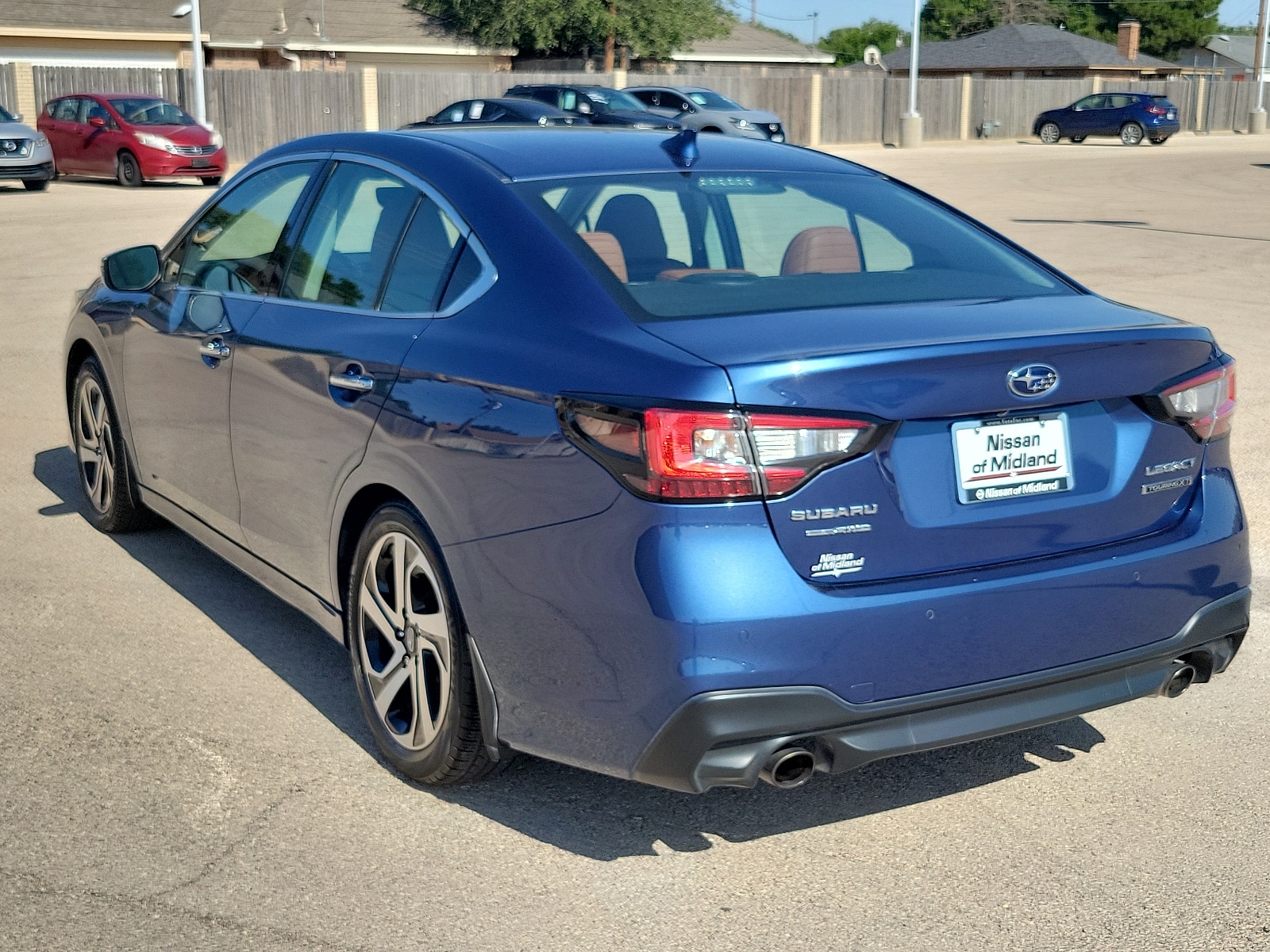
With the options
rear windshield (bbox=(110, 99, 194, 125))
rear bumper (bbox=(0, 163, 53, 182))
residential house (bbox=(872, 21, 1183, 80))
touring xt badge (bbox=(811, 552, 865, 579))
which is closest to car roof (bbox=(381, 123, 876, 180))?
touring xt badge (bbox=(811, 552, 865, 579))

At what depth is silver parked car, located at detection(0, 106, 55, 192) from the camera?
25.5 metres

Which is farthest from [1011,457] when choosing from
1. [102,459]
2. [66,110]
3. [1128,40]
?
[1128,40]

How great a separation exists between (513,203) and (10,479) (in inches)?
176

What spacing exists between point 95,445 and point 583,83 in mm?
42336

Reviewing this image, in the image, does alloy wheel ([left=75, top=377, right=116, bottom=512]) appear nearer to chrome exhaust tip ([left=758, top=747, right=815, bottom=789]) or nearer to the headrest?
the headrest

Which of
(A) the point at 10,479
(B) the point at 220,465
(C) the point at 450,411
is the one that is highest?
(C) the point at 450,411

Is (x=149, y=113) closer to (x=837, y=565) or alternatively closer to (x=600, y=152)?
(x=600, y=152)

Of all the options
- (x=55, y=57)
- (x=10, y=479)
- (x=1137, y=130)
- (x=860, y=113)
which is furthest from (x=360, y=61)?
(x=10, y=479)

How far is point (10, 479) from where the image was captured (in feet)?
24.5

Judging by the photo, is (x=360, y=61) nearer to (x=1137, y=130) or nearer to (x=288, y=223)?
(x=1137, y=130)

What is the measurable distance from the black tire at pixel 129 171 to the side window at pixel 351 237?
952 inches

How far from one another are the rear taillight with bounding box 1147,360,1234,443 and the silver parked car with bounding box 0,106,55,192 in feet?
81.6

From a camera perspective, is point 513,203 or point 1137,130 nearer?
point 513,203

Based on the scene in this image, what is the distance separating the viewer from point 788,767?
3373mm
